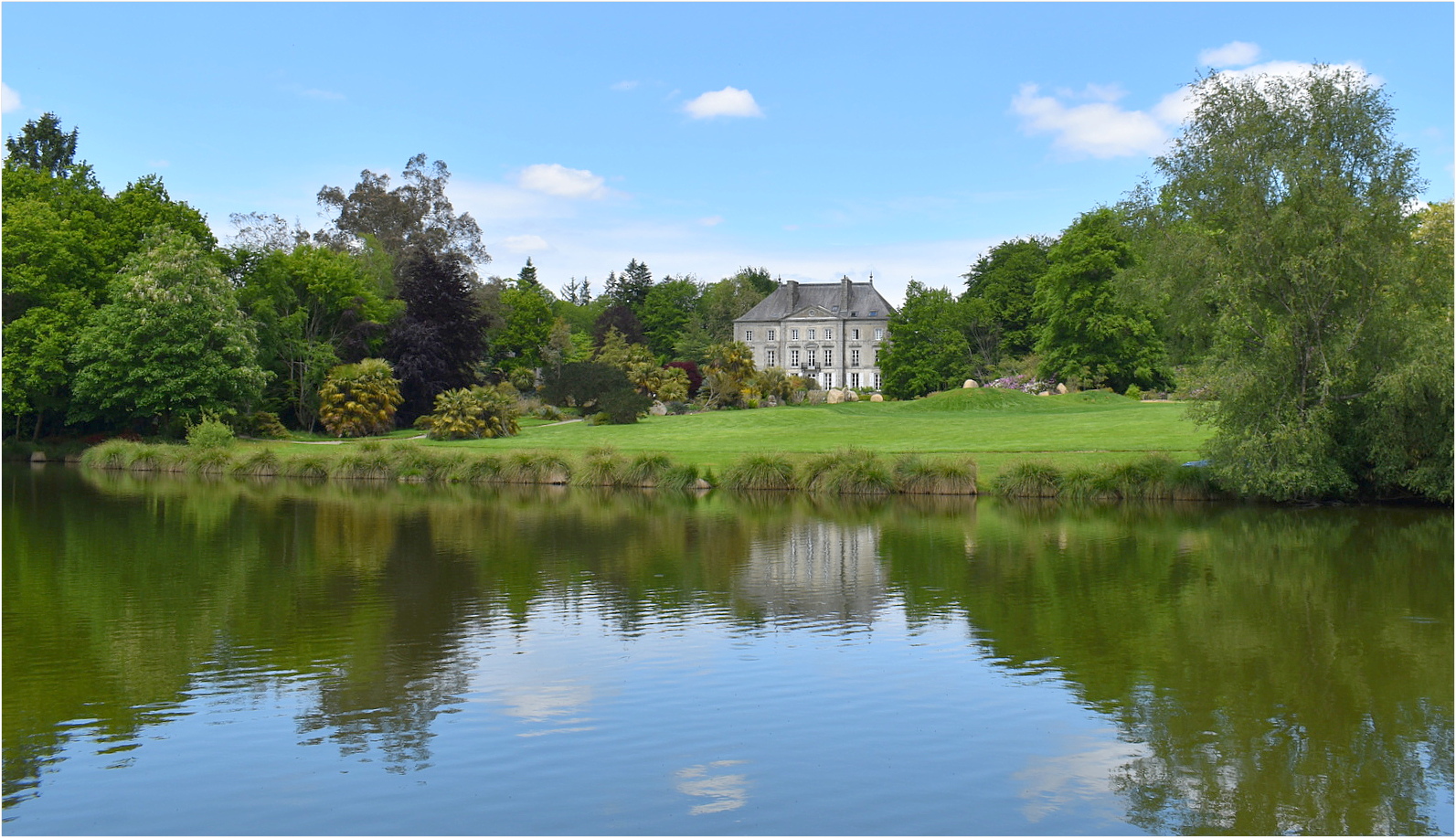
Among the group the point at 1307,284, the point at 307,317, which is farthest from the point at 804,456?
the point at 307,317

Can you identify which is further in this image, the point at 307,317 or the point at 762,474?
the point at 307,317

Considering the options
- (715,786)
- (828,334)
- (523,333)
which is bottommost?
(715,786)

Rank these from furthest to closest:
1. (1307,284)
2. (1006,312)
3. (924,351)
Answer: (1006,312), (924,351), (1307,284)

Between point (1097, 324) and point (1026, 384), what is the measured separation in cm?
584

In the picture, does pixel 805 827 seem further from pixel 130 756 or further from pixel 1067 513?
pixel 1067 513

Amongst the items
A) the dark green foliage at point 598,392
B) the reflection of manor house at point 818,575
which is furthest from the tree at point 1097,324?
the reflection of manor house at point 818,575

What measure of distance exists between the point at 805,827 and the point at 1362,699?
5594 mm

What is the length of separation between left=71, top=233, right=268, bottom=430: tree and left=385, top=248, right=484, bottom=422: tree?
7938mm

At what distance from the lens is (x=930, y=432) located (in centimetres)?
4022

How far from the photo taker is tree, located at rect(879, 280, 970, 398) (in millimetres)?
67688

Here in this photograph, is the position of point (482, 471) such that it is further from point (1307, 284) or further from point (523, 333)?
point (523, 333)

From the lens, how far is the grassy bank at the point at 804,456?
94.8ft

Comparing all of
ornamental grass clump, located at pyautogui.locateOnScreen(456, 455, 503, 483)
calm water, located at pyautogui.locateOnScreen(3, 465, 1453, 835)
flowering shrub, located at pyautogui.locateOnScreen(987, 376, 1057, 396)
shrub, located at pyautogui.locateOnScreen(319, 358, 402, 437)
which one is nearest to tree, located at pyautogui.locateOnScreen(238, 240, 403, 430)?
shrub, located at pyautogui.locateOnScreen(319, 358, 402, 437)

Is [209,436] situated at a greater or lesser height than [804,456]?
greater
